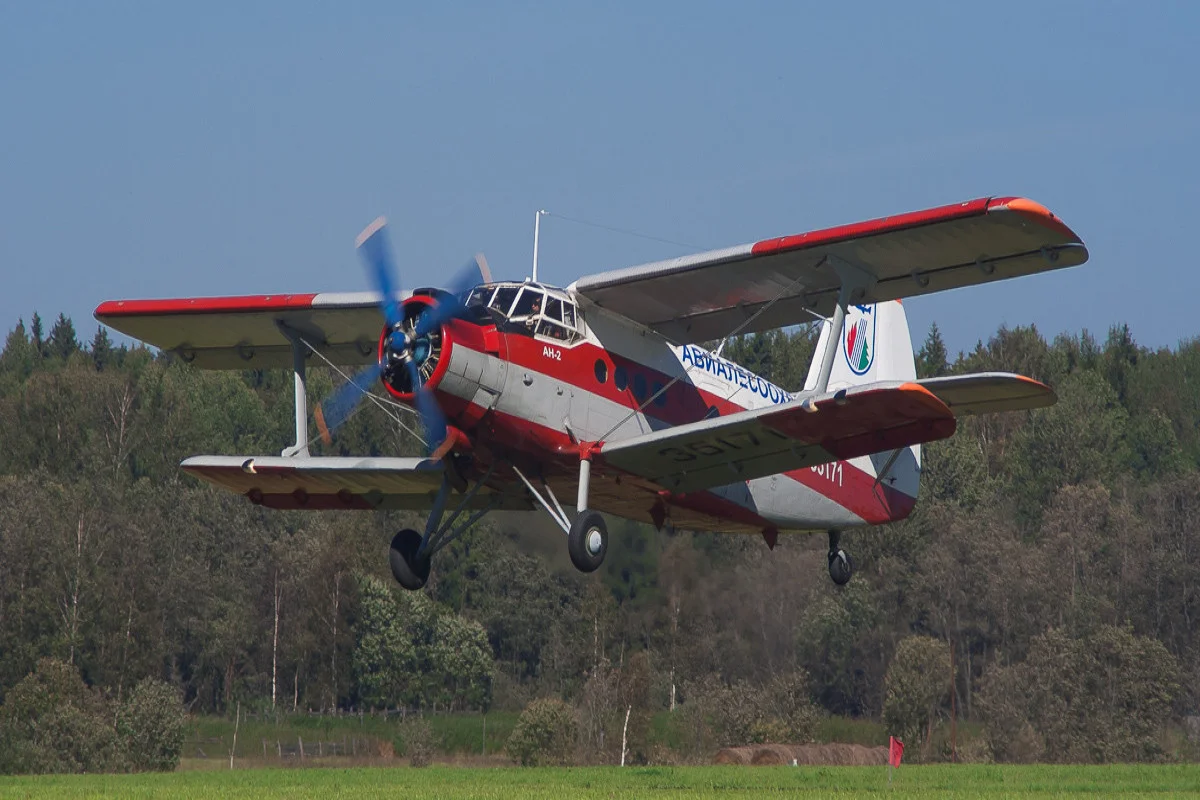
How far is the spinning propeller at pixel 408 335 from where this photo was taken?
60.5 feet

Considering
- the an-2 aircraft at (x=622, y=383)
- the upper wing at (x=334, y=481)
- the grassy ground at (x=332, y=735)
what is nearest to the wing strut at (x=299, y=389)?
the an-2 aircraft at (x=622, y=383)

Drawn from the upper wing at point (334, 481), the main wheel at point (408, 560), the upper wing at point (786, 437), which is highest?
the upper wing at point (786, 437)

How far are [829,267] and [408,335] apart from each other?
5480 mm

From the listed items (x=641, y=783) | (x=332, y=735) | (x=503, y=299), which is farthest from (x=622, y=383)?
(x=332, y=735)

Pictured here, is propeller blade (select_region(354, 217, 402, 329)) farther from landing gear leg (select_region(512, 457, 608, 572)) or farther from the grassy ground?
the grassy ground

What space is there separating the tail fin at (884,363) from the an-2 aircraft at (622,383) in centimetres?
220

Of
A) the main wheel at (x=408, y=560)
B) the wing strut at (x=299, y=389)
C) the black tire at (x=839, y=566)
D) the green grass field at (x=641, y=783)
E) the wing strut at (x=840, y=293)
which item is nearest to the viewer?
the wing strut at (x=840, y=293)

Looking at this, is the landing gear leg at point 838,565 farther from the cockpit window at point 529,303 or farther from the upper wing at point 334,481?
the cockpit window at point 529,303

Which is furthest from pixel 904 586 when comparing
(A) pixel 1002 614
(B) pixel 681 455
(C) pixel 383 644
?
(B) pixel 681 455

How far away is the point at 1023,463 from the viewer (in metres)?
77.6

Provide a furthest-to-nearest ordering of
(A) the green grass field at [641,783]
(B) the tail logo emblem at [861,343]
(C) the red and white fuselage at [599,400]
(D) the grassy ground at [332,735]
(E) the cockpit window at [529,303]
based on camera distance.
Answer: (D) the grassy ground at [332,735] < (B) the tail logo emblem at [861,343] < (A) the green grass field at [641,783] < (E) the cockpit window at [529,303] < (C) the red and white fuselage at [599,400]

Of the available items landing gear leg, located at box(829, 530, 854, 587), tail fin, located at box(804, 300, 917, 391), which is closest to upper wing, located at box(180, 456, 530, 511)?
landing gear leg, located at box(829, 530, 854, 587)

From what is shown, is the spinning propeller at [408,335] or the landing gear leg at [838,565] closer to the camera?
the spinning propeller at [408,335]

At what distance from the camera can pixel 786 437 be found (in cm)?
1931
